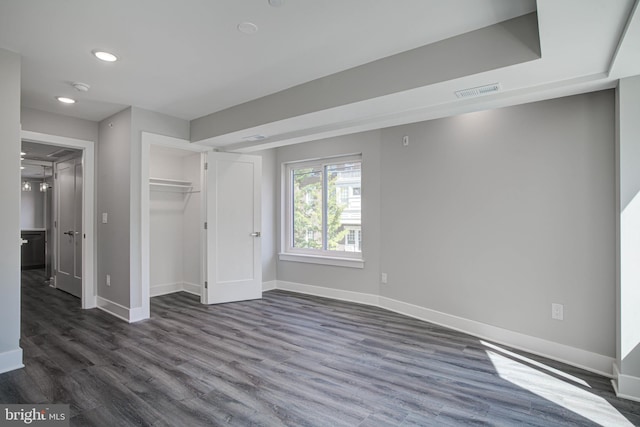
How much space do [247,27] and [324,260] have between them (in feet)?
11.5

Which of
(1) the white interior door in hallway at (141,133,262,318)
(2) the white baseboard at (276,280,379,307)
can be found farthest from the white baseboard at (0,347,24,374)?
(2) the white baseboard at (276,280,379,307)

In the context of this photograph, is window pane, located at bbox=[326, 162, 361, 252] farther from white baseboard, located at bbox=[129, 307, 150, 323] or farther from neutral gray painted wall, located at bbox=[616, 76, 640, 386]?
neutral gray painted wall, located at bbox=[616, 76, 640, 386]

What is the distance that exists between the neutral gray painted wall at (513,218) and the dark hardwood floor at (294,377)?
416 mm

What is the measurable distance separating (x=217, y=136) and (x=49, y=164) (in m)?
4.36

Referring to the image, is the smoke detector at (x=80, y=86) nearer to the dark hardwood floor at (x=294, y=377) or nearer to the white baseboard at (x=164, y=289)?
the dark hardwood floor at (x=294, y=377)

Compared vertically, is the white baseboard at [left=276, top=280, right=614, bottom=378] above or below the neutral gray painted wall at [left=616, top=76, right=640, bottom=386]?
below

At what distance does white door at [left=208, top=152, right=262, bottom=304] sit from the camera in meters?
4.66

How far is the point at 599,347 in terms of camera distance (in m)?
2.69

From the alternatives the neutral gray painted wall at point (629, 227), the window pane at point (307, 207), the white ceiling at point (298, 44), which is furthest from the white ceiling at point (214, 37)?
the window pane at point (307, 207)

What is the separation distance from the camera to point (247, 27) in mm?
2252

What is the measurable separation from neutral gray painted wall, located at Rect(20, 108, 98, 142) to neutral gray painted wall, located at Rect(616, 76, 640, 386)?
5.63 m

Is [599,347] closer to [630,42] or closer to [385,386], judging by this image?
[385,386]

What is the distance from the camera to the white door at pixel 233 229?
15.3 feet

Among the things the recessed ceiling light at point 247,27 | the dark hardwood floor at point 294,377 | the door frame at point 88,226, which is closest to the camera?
the dark hardwood floor at point 294,377
